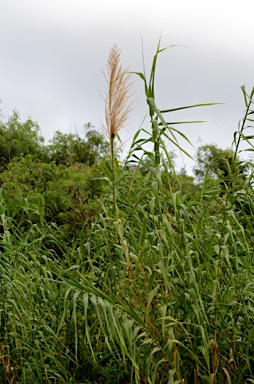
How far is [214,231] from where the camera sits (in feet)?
11.0

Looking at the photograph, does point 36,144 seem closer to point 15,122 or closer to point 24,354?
point 15,122

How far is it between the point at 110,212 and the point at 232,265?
648 millimetres

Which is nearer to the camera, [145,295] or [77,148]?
[145,295]

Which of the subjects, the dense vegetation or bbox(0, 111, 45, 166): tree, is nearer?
the dense vegetation

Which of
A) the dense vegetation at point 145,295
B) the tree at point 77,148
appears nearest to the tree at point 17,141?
the tree at point 77,148

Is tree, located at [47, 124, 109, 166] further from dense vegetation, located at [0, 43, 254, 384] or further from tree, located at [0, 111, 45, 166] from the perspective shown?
dense vegetation, located at [0, 43, 254, 384]

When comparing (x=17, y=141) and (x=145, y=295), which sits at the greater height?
(x=17, y=141)

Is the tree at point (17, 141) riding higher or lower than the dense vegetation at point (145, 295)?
higher

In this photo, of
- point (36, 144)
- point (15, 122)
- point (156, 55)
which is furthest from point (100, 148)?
point (156, 55)

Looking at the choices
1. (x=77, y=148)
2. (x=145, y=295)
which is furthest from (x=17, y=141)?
(x=145, y=295)

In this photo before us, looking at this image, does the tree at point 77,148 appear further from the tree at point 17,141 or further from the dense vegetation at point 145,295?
the dense vegetation at point 145,295

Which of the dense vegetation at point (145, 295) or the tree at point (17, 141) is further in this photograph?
the tree at point (17, 141)

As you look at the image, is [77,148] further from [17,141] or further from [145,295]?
[145,295]

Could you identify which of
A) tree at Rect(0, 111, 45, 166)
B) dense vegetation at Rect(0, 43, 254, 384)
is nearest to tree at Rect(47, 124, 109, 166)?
tree at Rect(0, 111, 45, 166)
